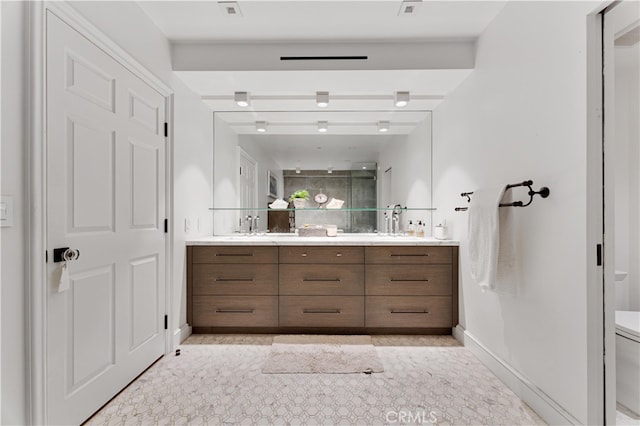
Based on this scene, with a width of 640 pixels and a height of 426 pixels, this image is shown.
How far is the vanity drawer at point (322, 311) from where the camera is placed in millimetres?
2682

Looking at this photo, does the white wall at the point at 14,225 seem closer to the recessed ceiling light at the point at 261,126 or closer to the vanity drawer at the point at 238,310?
the vanity drawer at the point at 238,310

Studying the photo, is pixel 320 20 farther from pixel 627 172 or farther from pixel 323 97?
pixel 627 172

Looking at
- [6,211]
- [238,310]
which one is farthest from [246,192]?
[6,211]

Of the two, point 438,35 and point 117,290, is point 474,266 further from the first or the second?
point 117,290

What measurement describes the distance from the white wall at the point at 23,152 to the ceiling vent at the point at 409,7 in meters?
1.70

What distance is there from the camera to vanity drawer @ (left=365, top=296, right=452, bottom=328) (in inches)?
105

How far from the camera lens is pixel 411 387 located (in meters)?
1.94

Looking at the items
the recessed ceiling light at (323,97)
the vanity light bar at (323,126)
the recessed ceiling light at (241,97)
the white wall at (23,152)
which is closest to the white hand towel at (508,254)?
the recessed ceiling light at (323,97)

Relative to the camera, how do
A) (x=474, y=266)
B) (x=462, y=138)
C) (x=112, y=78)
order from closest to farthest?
(x=112, y=78)
(x=474, y=266)
(x=462, y=138)

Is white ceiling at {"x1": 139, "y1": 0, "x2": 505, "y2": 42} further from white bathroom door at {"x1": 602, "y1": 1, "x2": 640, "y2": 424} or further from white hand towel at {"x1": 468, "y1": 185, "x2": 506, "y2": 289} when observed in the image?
white hand towel at {"x1": 468, "y1": 185, "x2": 506, "y2": 289}

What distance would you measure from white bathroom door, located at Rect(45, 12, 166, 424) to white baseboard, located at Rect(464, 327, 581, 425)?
2.36m

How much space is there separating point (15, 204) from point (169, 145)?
3.89ft

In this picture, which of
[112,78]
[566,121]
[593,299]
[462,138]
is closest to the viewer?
[593,299]

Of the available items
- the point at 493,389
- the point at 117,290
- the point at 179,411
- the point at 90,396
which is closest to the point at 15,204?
the point at 117,290
